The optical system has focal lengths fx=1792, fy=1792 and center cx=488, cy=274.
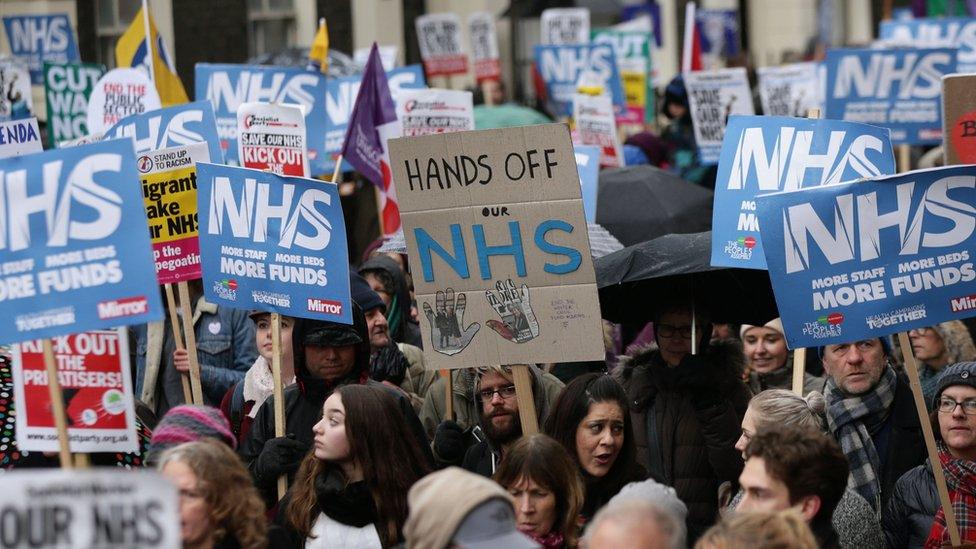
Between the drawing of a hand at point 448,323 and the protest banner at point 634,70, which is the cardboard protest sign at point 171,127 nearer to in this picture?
the drawing of a hand at point 448,323

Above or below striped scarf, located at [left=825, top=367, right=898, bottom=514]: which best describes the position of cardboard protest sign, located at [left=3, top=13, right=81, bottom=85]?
above

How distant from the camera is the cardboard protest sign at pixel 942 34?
18375mm

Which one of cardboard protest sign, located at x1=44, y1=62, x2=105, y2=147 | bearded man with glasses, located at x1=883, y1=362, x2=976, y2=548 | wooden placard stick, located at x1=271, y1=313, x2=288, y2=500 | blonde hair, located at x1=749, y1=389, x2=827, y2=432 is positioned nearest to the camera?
blonde hair, located at x1=749, y1=389, x2=827, y2=432

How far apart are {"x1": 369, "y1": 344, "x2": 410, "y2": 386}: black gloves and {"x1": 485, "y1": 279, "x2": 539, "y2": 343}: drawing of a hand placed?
1.71 meters

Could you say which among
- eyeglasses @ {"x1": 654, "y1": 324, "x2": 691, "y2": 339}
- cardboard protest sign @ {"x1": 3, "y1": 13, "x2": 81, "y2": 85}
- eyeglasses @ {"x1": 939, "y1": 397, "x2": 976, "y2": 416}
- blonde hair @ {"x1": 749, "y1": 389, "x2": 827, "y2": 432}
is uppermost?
cardboard protest sign @ {"x1": 3, "y1": 13, "x2": 81, "y2": 85}

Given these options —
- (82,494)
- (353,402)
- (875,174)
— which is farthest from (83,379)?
(875,174)

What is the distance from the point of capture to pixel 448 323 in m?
6.48

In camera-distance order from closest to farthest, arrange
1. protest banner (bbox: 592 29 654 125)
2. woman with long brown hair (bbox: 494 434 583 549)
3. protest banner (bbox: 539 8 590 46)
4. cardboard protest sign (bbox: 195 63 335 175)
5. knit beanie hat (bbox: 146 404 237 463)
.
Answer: knit beanie hat (bbox: 146 404 237 463), woman with long brown hair (bbox: 494 434 583 549), cardboard protest sign (bbox: 195 63 335 175), protest banner (bbox: 592 29 654 125), protest banner (bbox: 539 8 590 46)

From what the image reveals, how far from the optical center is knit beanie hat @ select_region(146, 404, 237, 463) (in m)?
5.63

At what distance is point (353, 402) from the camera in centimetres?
602

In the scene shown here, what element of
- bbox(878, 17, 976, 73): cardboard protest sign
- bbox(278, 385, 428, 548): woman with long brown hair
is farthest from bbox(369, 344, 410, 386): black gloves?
bbox(878, 17, 976, 73): cardboard protest sign

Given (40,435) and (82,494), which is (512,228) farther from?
(82,494)

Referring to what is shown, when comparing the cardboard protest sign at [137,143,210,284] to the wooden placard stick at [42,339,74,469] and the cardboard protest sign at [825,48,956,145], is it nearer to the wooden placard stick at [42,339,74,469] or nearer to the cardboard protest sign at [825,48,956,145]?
the wooden placard stick at [42,339,74,469]

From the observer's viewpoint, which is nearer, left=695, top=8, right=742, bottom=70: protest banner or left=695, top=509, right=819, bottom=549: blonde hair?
left=695, top=509, right=819, bottom=549: blonde hair
